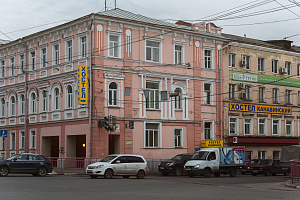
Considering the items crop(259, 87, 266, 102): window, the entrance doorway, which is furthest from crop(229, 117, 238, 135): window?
the entrance doorway

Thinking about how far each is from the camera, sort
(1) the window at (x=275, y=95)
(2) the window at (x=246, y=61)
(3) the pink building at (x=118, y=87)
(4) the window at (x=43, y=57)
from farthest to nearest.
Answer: (1) the window at (x=275, y=95) → (2) the window at (x=246, y=61) → (4) the window at (x=43, y=57) → (3) the pink building at (x=118, y=87)

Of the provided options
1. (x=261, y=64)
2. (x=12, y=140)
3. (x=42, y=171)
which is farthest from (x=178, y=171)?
(x=12, y=140)

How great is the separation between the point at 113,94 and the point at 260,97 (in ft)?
56.3

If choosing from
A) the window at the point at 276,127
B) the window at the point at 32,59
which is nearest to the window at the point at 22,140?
the window at the point at 32,59

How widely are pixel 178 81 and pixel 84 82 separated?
912cm

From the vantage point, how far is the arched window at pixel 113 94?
38031 millimetres

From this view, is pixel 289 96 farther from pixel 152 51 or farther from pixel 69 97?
pixel 69 97

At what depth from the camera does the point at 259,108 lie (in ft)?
157

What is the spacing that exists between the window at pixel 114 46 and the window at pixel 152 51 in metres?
2.95

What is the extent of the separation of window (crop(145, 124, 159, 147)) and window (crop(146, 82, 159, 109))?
165 centimetres

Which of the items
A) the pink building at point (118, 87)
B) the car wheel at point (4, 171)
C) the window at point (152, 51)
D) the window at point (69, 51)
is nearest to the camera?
the car wheel at point (4, 171)

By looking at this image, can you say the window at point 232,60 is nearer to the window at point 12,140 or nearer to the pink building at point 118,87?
the pink building at point 118,87

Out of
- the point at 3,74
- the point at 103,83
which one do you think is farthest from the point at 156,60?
the point at 3,74

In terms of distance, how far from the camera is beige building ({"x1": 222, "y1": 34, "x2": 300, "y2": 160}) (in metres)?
45.8
